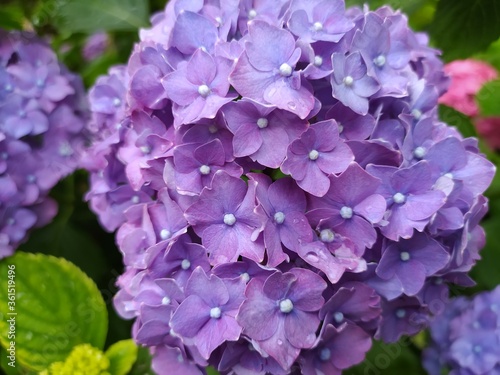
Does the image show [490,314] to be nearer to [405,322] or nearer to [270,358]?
[405,322]

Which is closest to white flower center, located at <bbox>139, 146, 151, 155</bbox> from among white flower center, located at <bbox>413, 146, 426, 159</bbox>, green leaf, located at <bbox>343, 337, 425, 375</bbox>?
white flower center, located at <bbox>413, 146, 426, 159</bbox>

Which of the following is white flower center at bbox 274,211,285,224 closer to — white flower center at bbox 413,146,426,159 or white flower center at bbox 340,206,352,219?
white flower center at bbox 340,206,352,219

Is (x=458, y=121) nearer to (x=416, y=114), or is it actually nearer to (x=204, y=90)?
(x=416, y=114)

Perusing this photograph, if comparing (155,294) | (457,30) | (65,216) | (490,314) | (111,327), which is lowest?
(111,327)

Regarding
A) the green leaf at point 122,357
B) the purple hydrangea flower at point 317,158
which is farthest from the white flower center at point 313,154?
the green leaf at point 122,357

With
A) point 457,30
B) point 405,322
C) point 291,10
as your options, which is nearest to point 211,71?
point 291,10

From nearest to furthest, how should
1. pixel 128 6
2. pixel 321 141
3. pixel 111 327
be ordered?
pixel 321 141, pixel 111 327, pixel 128 6

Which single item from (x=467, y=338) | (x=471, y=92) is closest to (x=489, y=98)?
(x=471, y=92)

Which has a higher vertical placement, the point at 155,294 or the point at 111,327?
the point at 155,294
